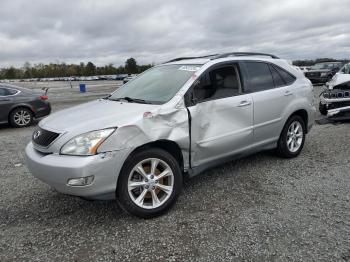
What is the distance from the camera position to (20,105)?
1020 centimetres

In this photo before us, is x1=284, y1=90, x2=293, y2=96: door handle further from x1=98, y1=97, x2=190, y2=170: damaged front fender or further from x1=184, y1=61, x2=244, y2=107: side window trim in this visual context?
x1=98, y1=97, x2=190, y2=170: damaged front fender

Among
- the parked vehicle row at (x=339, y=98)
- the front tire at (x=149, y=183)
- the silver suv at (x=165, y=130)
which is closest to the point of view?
the silver suv at (x=165, y=130)

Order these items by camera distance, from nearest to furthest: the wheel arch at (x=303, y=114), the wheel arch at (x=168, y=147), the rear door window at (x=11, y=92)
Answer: the wheel arch at (x=168, y=147) < the wheel arch at (x=303, y=114) < the rear door window at (x=11, y=92)

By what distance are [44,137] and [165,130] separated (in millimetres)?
1292

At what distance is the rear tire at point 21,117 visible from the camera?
1009 centimetres

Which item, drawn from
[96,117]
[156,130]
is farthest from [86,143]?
[156,130]

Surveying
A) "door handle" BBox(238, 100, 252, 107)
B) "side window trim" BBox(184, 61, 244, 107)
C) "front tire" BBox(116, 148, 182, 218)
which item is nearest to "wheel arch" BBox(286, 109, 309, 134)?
"door handle" BBox(238, 100, 252, 107)

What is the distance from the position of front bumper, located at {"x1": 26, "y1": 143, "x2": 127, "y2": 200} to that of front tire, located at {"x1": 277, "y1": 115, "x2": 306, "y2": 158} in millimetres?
2976

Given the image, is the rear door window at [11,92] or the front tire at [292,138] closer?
the front tire at [292,138]

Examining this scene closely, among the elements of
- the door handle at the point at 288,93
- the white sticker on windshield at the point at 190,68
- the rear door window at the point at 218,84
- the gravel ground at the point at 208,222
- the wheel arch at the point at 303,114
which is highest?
the white sticker on windshield at the point at 190,68

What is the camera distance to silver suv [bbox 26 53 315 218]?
3277mm

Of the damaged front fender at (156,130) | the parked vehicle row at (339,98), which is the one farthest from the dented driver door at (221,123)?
the parked vehicle row at (339,98)

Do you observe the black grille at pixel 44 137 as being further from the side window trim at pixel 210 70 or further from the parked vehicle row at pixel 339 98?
the parked vehicle row at pixel 339 98

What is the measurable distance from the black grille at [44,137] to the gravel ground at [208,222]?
2.87ft
